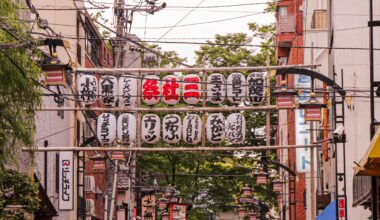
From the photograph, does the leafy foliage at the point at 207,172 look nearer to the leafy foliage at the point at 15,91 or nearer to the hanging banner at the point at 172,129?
the hanging banner at the point at 172,129

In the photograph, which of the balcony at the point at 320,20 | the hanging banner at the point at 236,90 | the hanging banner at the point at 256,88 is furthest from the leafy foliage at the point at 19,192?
the balcony at the point at 320,20

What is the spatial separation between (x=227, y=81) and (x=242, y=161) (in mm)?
38217

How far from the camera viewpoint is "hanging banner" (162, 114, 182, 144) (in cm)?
4141

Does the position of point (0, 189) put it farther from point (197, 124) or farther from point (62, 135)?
point (62, 135)

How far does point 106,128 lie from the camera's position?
41.7 metres

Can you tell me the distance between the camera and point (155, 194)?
81.0 m

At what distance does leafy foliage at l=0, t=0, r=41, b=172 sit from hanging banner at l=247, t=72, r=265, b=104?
1687 centimetres

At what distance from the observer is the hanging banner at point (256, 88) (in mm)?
40375

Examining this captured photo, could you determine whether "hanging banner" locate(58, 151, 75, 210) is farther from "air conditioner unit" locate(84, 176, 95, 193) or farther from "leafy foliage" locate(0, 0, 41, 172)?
"leafy foliage" locate(0, 0, 41, 172)

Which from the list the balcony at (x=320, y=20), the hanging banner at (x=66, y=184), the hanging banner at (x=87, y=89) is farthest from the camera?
the hanging banner at (x=66, y=184)

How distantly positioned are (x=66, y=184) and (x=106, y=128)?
5.54 meters

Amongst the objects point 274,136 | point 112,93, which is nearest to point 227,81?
point 112,93

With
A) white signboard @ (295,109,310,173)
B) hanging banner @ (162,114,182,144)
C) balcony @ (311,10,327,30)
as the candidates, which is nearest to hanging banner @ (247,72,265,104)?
hanging banner @ (162,114,182,144)

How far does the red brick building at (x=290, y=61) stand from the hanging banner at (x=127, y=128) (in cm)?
1782
